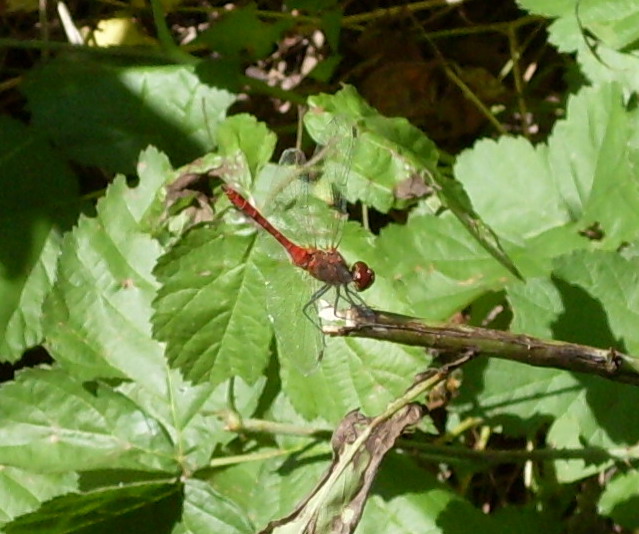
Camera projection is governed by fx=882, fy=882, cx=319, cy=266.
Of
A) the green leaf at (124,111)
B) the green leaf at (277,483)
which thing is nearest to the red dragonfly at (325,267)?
the green leaf at (277,483)

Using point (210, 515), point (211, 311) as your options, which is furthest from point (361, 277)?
point (210, 515)

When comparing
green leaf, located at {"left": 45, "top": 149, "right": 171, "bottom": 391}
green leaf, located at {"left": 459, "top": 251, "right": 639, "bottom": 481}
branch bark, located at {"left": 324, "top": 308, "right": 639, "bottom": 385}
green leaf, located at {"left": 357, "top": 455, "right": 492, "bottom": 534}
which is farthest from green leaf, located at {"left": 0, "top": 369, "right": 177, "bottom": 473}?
branch bark, located at {"left": 324, "top": 308, "right": 639, "bottom": 385}

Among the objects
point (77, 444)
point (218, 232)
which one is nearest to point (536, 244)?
point (218, 232)

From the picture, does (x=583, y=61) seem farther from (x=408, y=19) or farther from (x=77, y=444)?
(x=77, y=444)

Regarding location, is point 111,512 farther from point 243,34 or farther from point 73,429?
point 243,34

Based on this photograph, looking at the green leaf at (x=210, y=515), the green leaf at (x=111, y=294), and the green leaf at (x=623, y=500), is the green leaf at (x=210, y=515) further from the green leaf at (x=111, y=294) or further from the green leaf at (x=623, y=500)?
the green leaf at (x=623, y=500)

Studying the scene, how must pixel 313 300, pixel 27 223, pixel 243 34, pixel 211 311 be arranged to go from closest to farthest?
pixel 313 300
pixel 211 311
pixel 27 223
pixel 243 34
